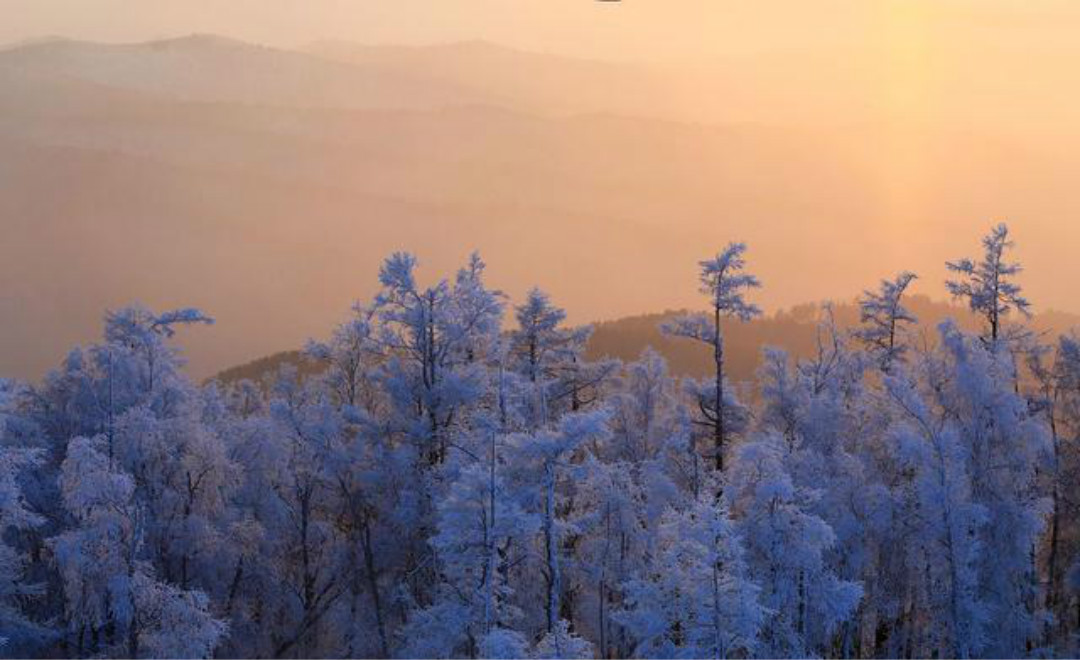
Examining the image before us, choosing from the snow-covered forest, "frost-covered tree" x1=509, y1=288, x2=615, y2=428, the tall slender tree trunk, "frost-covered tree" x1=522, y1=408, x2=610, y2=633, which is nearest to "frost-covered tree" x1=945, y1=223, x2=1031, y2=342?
the snow-covered forest

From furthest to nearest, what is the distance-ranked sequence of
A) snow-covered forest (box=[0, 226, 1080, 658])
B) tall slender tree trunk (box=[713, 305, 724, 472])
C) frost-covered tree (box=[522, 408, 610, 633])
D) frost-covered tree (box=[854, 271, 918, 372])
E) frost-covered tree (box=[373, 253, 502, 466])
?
frost-covered tree (box=[854, 271, 918, 372])
tall slender tree trunk (box=[713, 305, 724, 472])
frost-covered tree (box=[373, 253, 502, 466])
snow-covered forest (box=[0, 226, 1080, 658])
frost-covered tree (box=[522, 408, 610, 633])

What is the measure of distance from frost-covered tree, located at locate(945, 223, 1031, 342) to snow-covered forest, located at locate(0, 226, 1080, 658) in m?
0.13

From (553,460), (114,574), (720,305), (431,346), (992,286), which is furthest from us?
(992,286)

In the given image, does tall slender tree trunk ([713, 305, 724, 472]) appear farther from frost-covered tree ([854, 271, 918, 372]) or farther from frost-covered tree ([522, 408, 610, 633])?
frost-covered tree ([522, 408, 610, 633])

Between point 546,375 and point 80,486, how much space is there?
1897cm

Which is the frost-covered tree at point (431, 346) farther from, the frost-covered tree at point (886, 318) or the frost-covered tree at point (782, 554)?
the frost-covered tree at point (886, 318)

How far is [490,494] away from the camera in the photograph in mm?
29266

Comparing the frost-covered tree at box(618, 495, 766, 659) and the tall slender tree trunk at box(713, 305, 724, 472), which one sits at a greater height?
the tall slender tree trunk at box(713, 305, 724, 472)

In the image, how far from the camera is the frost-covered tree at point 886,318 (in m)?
44.4

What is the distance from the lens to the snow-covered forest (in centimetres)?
2967

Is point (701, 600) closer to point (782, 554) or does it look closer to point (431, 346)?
point (782, 554)

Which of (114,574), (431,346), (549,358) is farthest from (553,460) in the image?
(549,358)

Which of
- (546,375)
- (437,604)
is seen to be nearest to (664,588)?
(437,604)

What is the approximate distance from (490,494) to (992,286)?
2241cm
